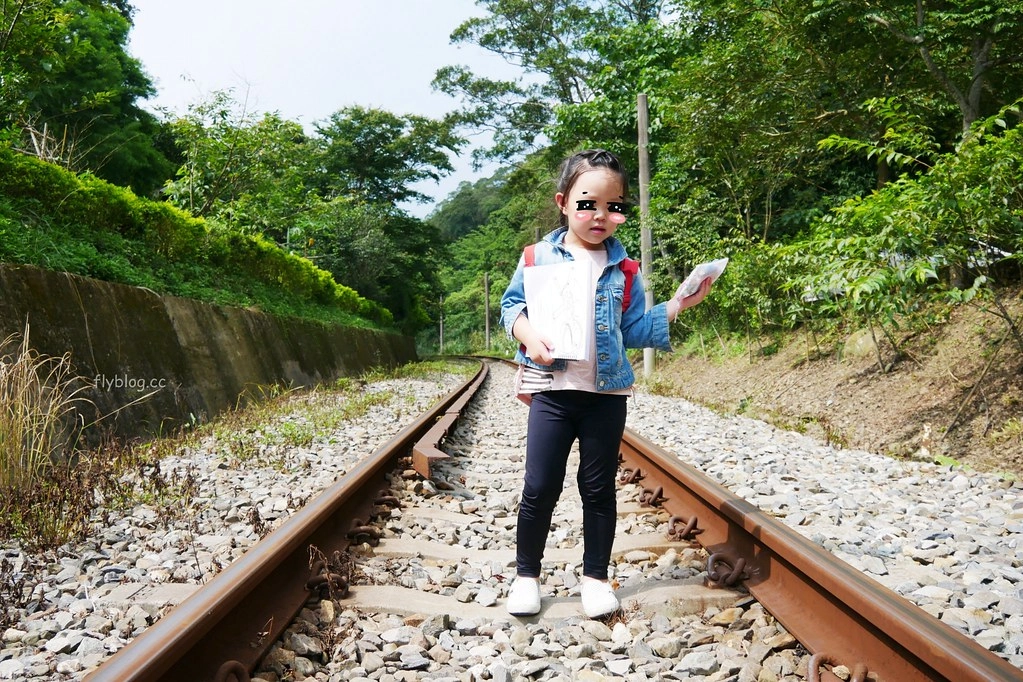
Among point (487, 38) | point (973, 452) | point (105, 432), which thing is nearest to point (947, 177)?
point (973, 452)

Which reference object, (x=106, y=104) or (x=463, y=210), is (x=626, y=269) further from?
(x=463, y=210)

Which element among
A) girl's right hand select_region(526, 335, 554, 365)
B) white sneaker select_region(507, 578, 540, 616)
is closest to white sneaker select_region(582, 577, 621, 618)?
white sneaker select_region(507, 578, 540, 616)

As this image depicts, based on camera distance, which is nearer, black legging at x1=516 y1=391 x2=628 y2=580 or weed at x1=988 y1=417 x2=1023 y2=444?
black legging at x1=516 y1=391 x2=628 y2=580

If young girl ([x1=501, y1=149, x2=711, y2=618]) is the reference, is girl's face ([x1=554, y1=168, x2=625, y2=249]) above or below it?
above

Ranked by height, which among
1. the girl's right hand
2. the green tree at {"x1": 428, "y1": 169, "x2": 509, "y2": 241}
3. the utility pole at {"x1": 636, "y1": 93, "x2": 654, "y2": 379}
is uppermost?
the green tree at {"x1": 428, "y1": 169, "x2": 509, "y2": 241}

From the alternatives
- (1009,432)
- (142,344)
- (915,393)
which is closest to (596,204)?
(1009,432)

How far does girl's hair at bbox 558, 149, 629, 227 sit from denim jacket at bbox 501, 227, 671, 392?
0.57ft

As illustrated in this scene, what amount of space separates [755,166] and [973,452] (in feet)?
28.3

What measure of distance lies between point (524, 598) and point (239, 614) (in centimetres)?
87

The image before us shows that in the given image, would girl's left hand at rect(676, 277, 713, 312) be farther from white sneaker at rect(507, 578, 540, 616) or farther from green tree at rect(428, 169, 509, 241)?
green tree at rect(428, 169, 509, 241)

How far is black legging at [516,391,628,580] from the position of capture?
2.35m

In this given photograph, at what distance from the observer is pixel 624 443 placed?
501 cm

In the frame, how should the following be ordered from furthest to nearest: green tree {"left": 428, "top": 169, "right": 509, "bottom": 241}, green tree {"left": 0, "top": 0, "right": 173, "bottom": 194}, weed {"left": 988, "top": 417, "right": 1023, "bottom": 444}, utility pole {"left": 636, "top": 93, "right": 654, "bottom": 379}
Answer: green tree {"left": 428, "top": 169, "right": 509, "bottom": 241} → green tree {"left": 0, "top": 0, "right": 173, "bottom": 194} → utility pole {"left": 636, "top": 93, "right": 654, "bottom": 379} → weed {"left": 988, "top": 417, "right": 1023, "bottom": 444}

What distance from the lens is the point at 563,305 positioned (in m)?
2.35
